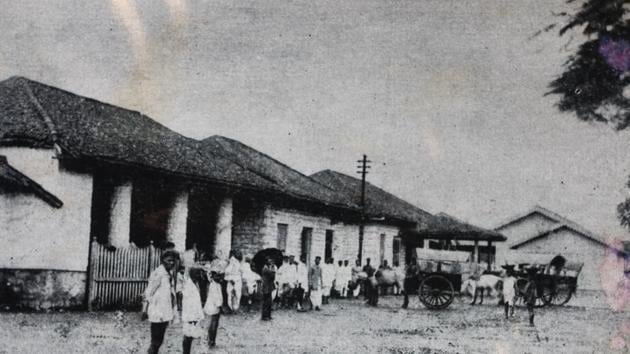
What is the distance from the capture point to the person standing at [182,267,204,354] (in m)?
7.21

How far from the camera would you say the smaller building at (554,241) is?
87.2 feet

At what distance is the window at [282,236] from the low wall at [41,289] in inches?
243

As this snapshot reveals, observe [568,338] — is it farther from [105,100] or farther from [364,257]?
[364,257]

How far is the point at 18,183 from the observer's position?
10.4 meters

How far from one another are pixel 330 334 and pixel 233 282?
3.26 meters

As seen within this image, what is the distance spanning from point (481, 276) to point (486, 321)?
4242 millimetres

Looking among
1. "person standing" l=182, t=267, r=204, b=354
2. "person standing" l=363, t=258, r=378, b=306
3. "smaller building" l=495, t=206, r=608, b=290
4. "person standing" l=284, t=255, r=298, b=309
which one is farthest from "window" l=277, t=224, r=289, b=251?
"smaller building" l=495, t=206, r=608, b=290

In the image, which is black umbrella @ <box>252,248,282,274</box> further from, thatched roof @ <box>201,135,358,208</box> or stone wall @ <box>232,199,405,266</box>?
thatched roof @ <box>201,135,358,208</box>

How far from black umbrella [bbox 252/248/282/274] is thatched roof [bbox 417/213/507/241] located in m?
12.5

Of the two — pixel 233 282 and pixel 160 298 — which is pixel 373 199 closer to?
pixel 233 282

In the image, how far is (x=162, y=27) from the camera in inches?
404

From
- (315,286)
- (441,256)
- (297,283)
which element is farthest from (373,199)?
(297,283)

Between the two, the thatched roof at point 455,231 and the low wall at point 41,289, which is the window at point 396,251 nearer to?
the thatched roof at point 455,231

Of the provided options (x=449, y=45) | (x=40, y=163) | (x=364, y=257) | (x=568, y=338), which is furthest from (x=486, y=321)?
(x=364, y=257)
